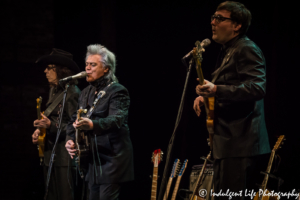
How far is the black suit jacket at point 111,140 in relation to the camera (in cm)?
→ 324

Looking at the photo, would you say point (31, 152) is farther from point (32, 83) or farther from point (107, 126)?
point (107, 126)

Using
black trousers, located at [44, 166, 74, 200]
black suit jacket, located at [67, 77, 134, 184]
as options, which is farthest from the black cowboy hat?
black trousers, located at [44, 166, 74, 200]

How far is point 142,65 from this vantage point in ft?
16.4

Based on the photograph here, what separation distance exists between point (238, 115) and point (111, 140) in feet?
Result: 4.72

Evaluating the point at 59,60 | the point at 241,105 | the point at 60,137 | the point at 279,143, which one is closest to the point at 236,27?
the point at 241,105

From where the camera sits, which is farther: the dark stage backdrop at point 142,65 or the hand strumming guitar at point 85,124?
the dark stage backdrop at point 142,65

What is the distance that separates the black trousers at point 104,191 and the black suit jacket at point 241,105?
127 cm

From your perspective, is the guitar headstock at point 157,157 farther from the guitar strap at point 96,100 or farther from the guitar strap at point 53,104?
the guitar strap at point 53,104

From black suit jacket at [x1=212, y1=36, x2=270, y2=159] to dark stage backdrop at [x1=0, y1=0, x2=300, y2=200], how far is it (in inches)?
61.8

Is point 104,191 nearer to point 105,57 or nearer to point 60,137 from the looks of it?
point 60,137

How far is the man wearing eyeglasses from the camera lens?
2.26 meters

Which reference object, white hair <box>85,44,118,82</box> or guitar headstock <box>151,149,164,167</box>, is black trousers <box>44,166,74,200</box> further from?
white hair <box>85,44,118,82</box>

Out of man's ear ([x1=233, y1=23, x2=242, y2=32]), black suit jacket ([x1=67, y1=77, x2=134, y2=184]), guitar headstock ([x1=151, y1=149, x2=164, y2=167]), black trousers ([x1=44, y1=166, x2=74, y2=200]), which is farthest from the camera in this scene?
black trousers ([x1=44, y1=166, x2=74, y2=200])

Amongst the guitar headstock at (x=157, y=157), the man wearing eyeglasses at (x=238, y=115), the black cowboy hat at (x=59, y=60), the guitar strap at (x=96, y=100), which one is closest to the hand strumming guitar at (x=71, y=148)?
the guitar strap at (x=96, y=100)
